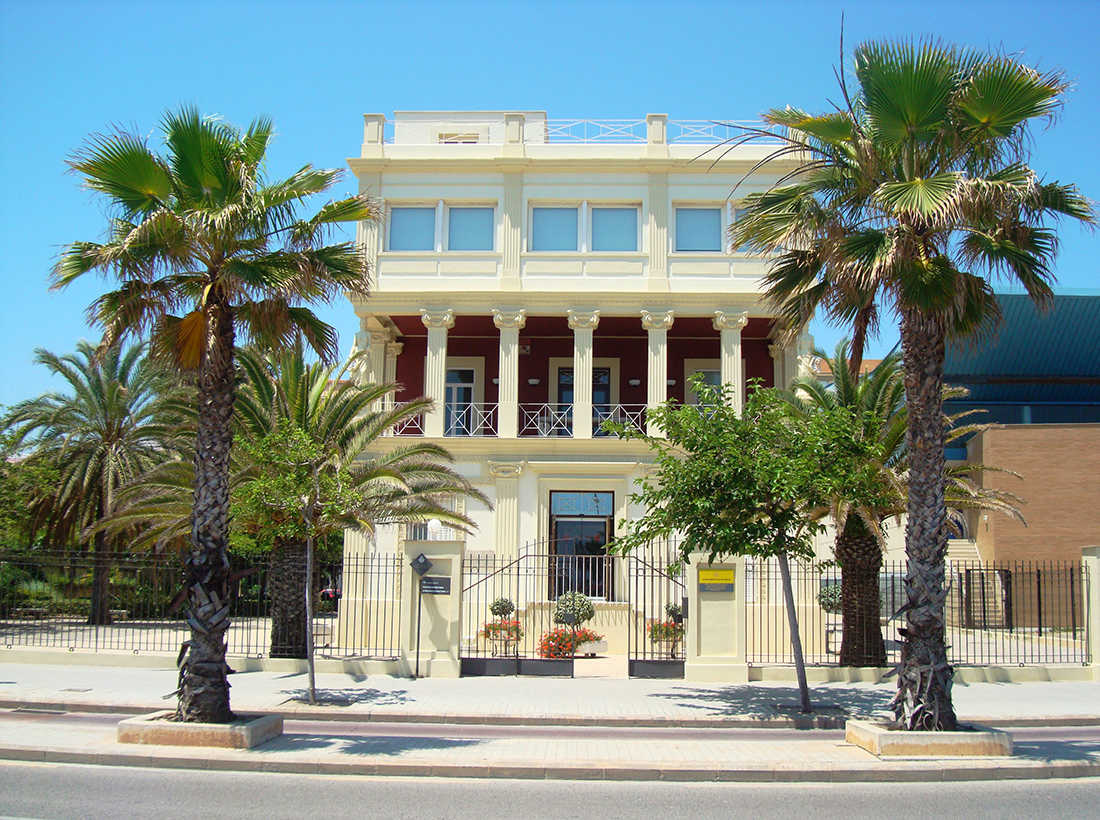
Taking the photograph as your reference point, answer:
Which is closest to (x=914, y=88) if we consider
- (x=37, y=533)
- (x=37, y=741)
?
(x=37, y=741)

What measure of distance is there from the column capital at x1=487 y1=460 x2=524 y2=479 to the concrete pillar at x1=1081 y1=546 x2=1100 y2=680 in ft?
47.7

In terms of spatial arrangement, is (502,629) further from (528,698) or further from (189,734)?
(189,734)

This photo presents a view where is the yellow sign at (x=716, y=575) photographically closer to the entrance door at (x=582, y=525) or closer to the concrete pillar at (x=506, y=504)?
the concrete pillar at (x=506, y=504)

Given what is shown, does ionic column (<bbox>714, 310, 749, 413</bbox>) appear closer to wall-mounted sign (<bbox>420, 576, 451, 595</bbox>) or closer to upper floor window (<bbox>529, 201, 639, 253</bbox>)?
upper floor window (<bbox>529, 201, 639, 253</bbox>)

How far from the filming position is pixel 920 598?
1097 centimetres

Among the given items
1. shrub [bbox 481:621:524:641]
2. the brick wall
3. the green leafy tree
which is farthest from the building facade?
the green leafy tree

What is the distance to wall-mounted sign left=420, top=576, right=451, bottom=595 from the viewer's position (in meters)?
17.9

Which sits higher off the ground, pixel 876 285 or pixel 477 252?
pixel 477 252

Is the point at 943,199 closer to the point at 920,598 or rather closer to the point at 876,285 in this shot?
the point at 876,285

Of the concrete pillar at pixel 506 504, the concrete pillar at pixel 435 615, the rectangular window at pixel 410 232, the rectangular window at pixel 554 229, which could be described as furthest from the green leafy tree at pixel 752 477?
the rectangular window at pixel 410 232

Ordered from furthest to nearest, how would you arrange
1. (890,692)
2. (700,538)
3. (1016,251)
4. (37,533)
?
(37,533), (890,692), (700,538), (1016,251)

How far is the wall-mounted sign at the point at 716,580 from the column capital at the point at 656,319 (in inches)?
473

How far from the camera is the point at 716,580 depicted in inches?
683

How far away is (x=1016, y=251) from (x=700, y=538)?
5.72 meters
